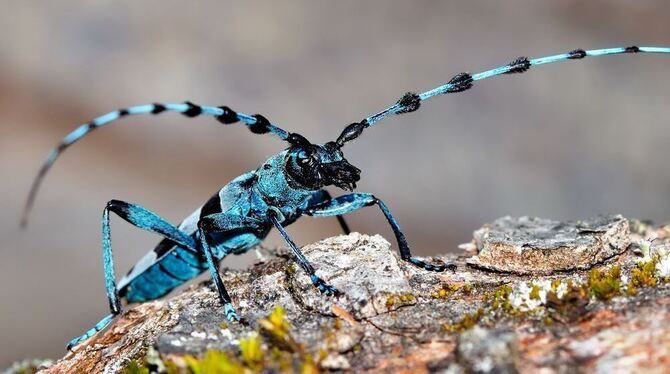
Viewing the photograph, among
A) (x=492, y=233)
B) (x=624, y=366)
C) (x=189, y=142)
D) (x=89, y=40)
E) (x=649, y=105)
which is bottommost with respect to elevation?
(x=624, y=366)

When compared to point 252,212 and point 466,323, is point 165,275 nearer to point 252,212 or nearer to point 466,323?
point 252,212

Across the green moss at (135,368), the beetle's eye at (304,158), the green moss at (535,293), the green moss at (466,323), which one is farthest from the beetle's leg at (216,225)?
the green moss at (535,293)

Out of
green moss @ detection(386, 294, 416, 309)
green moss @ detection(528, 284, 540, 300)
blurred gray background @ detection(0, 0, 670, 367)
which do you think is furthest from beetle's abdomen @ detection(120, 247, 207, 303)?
blurred gray background @ detection(0, 0, 670, 367)

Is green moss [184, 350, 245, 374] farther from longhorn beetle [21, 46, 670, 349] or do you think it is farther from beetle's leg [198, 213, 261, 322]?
beetle's leg [198, 213, 261, 322]

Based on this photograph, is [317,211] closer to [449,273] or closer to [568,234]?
[449,273]

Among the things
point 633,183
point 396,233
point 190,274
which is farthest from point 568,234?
point 633,183

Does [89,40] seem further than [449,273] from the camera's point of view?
Yes

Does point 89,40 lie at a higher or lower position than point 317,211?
higher
